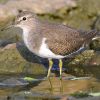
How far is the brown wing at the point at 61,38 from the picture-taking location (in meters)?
12.8

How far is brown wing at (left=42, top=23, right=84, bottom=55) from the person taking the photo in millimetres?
12766

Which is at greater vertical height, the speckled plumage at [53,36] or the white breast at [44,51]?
the speckled plumage at [53,36]

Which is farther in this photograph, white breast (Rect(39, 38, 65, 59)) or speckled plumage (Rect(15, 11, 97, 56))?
speckled plumage (Rect(15, 11, 97, 56))

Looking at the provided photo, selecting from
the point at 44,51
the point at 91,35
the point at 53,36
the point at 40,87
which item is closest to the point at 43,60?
the point at 91,35

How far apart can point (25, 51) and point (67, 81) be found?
6.87 ft

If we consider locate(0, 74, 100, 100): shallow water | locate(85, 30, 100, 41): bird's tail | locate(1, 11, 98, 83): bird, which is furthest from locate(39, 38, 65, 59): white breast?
locate(85, 30, 100, 41): bird's tail

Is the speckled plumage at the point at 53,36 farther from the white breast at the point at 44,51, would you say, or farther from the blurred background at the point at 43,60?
the blurred background at the point at 43,60

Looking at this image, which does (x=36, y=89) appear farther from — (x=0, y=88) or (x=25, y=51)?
(x=25, y=51)

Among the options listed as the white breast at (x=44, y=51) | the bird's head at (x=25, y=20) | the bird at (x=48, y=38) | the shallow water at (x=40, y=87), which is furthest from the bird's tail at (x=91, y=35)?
the bird's head at (x=25, y=20)

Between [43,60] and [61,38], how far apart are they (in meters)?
1.75

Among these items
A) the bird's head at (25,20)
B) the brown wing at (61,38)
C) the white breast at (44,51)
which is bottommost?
the white breast at (44,51)

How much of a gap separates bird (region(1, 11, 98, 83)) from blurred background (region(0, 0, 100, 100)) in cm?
73

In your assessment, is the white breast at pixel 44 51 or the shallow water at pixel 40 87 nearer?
the shallow water at pixel 40 87

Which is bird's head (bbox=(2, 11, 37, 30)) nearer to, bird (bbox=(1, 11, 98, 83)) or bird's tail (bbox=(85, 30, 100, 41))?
bird (bbox=(1, 11, 98, 83))
